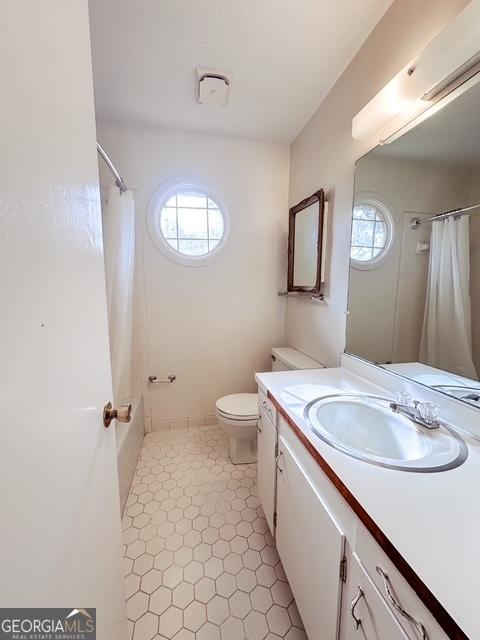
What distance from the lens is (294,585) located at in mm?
1016

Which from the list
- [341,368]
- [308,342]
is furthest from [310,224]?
[341,368]

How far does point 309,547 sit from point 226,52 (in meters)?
2.22

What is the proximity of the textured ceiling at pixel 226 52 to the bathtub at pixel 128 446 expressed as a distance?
192cm

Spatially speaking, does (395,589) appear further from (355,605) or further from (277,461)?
(277,461)

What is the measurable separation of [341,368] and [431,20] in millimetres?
1517

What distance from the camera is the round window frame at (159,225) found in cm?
218

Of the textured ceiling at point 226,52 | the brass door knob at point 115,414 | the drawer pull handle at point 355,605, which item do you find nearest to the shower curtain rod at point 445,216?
the textured ceiling at point 226,52

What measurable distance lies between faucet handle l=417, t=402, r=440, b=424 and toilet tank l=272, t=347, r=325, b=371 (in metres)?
0.87

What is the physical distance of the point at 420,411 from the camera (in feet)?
3.17

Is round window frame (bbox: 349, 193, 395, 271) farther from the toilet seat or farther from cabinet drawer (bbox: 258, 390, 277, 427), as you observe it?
the toilet seat

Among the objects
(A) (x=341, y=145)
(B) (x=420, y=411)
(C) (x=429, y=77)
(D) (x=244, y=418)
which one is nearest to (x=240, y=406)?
(D) (x=244, y=418)

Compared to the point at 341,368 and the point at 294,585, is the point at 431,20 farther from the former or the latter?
the point at 294,585

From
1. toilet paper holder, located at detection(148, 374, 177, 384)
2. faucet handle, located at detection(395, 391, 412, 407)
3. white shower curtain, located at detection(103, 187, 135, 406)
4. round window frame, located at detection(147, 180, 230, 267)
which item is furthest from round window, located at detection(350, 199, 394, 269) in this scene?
toilet paper holder, located at detection(148, 374, 177, 384)

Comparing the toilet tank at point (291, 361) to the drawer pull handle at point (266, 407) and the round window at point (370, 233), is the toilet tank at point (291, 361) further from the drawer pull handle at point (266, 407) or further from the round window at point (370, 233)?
the round window at point (370, 233)
